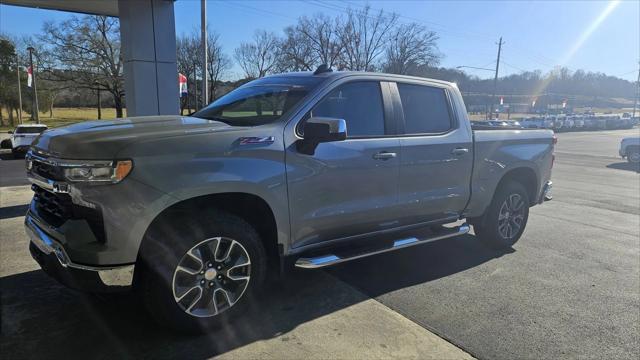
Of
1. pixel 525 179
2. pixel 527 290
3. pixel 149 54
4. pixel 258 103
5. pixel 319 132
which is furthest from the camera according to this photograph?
pixel 149 54

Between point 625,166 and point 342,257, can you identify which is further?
point 625,166

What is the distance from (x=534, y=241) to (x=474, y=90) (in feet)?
269

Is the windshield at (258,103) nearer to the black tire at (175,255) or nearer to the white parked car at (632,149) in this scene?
the black tire at (175,255)

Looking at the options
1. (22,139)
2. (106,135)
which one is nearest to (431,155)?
(106,135)

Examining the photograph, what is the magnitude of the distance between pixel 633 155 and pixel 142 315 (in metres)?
21.1

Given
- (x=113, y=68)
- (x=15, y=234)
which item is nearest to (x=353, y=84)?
(x=15, y=234)

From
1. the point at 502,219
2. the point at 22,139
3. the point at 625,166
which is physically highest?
the point at 502,219

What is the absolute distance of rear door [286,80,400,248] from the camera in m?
3.52

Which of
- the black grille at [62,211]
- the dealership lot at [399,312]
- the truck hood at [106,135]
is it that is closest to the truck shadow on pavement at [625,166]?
the dealership lot at [399,312]

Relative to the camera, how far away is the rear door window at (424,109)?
14.5 feet

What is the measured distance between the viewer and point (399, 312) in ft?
12.3

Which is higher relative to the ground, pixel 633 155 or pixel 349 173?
pixel 349 173

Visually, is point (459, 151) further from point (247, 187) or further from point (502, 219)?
point (247, 187)

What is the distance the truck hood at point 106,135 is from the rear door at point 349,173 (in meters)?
0.69
